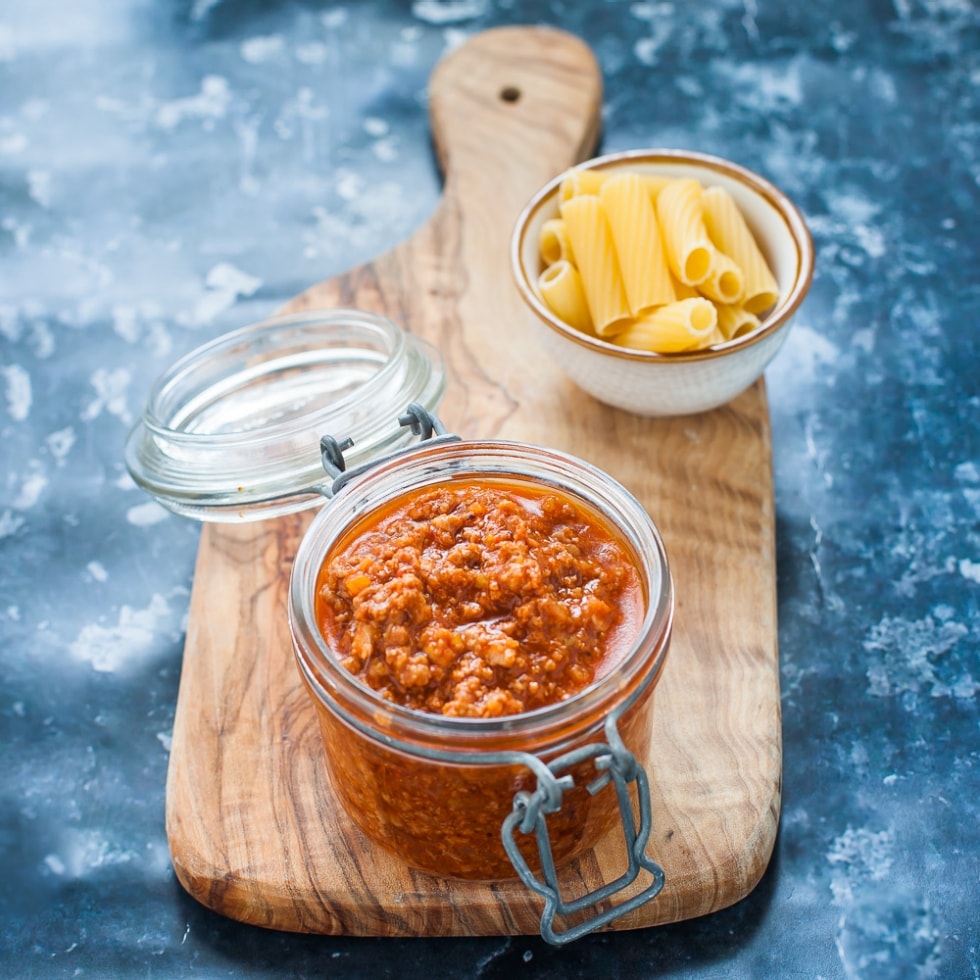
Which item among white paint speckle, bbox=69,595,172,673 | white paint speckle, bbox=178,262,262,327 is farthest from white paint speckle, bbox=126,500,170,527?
white paint speckle, bbox=178,262,262,327

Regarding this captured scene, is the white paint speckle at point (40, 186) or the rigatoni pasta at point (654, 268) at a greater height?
the rigatoni pasta at point (654, 268)

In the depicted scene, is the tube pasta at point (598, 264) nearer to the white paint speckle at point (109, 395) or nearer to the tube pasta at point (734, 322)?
the tube pasta at point (734, 322)

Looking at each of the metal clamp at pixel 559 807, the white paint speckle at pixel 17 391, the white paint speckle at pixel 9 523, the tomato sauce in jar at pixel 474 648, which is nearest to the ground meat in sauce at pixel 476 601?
the tomato sauce in jar at pixel 474 648

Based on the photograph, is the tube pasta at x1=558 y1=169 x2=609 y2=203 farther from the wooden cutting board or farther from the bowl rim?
the wooden cutting board

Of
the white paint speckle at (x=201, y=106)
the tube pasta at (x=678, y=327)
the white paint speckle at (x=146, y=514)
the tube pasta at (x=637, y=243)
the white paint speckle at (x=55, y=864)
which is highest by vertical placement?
the tube pasta at (x=637, y=243)

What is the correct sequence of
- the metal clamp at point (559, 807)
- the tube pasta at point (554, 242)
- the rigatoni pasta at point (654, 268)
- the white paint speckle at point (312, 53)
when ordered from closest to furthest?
1. the metal clamp at point (559, 807)
2. the rigatoni pasta at point (654, 268)
3. the tube pasta at point (554, 242)
4. the white paint speckle at point (312, 53)

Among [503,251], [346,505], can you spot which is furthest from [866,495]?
[346,505]

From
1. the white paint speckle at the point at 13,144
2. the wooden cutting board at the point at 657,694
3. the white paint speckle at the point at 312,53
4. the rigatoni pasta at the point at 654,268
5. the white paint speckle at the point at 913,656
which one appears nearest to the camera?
the wooden cutting board at the point at 657,694

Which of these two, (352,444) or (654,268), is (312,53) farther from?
(352,444)
